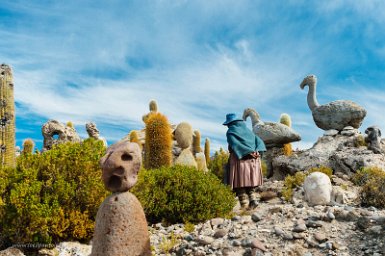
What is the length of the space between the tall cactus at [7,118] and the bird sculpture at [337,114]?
11502 millimetres

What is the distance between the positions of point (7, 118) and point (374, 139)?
1171 centimetres

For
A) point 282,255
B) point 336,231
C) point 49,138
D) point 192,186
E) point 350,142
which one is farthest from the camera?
point 49,138

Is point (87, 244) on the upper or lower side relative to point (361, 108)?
lower

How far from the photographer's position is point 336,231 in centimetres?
680

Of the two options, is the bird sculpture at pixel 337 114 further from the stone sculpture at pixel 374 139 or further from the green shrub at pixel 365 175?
the green shrub at pixel 365 175

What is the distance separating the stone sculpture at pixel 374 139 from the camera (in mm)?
13773

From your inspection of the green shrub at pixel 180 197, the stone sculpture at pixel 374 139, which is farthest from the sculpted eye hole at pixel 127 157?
the stone sculpture at pixel 374 139

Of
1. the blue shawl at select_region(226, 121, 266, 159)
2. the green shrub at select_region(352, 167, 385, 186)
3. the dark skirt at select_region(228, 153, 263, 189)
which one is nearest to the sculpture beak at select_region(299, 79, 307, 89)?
the green shrub at select_region(352, 167, 385, 186)

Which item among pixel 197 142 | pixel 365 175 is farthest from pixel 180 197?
pixel 197 142

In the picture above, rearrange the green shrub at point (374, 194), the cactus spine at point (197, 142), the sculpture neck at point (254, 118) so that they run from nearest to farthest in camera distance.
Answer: the green shrub at point (374, 194) → the sculpture neck at point (254, 118) → the cactus spine at point (197, 142)

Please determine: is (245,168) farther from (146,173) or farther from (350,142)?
(350,142)

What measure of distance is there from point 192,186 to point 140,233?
374 centimetres

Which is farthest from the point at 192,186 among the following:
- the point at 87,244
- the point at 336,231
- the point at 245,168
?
the point at 336,231

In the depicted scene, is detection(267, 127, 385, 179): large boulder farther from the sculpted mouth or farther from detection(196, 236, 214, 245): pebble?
the sculpted mouth
